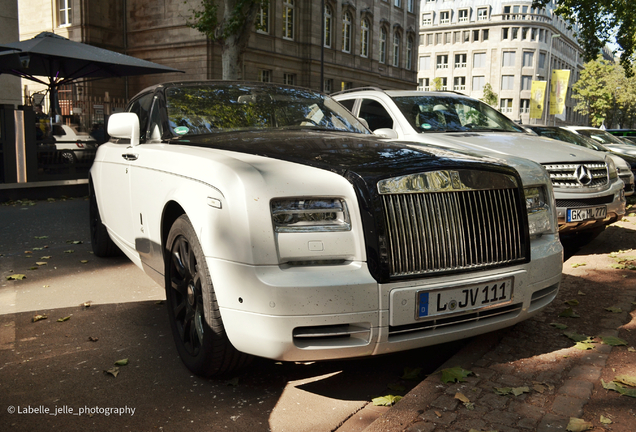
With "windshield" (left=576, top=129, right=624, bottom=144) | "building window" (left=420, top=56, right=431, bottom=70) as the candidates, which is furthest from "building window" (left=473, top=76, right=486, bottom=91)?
"windshield" (left=576, top=129, right=624, bottom=144)

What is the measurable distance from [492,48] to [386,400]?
322 feet

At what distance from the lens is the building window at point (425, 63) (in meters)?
99.1

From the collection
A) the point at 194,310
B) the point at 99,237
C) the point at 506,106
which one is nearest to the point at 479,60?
the point at 506,106

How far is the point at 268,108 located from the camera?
4.53m

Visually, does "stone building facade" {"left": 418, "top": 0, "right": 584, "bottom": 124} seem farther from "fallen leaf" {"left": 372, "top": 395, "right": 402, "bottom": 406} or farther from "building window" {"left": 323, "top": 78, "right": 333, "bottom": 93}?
"fallen leaf" {"left": 372, "top": 395, "right": 402, "bottom": 406}

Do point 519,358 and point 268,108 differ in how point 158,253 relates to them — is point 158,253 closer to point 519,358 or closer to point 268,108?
point 268,108

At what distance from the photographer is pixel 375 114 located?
7781 millimetres

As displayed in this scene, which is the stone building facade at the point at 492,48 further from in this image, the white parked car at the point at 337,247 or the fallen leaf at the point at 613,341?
the white parked car at the point at 337,247

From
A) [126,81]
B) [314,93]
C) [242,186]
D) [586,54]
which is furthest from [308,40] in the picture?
[242,186]

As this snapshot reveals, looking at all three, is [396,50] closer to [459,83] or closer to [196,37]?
[196,37]

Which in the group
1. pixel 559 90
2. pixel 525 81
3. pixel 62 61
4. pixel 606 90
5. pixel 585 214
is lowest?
pixel 585 214

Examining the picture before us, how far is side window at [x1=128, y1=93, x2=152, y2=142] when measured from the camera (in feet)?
15.3

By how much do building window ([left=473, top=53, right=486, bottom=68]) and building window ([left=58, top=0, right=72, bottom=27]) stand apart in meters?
74.1

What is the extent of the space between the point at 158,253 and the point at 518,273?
2.17m
